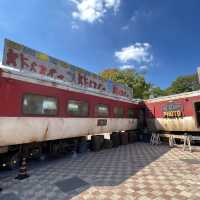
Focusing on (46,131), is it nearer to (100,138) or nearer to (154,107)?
(100,138)

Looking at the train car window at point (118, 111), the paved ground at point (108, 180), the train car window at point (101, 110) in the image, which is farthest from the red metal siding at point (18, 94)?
the train car window at point (118, 111)

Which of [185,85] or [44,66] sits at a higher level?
[185,85]

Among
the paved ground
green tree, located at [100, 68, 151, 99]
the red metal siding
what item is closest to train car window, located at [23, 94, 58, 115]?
the red metal siding

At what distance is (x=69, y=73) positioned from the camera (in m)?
11.2

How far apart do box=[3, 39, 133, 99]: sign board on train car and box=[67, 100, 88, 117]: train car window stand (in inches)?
81.5

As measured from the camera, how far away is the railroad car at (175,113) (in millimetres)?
12039

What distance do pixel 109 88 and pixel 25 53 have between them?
810cm

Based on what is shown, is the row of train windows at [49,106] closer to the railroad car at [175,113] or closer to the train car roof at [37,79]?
the train car roof at [37,79]

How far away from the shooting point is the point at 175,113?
13.0 metres

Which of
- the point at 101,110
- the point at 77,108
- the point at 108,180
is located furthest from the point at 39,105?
the point at 101,110

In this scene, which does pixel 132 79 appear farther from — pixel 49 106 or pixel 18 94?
pixel 18 94

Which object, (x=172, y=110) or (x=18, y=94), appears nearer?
(x=18, y=94)

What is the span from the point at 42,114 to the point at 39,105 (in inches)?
17.6

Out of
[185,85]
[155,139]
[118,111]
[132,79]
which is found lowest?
[155,139]
